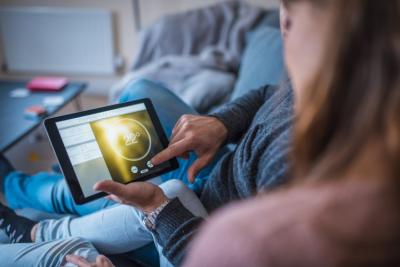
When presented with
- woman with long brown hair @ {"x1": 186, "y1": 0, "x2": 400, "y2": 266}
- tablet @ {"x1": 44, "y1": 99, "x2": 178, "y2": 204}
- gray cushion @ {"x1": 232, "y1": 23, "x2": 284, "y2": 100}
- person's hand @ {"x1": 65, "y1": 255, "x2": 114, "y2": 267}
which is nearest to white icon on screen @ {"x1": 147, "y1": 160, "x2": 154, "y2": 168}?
tablet @ {"x1": 44, "y1": 99, "x2": 178, "y2": 204}

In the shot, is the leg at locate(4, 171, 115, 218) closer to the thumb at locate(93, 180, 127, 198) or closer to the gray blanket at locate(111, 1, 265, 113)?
the thumb at locate(93, 180, 127, 198)

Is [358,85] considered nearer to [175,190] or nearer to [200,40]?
[175,190]

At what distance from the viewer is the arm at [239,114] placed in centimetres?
100

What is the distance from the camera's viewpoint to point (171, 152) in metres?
0.89

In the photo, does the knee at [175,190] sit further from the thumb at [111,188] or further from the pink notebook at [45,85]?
the pink notebook at [45,85]

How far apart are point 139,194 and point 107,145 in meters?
0.17

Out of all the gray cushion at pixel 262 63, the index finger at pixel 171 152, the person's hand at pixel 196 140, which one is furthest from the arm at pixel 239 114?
the gray cushion at pixel 262 63

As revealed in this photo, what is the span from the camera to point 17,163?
203cm

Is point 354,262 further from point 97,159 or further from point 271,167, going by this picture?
point 97,159

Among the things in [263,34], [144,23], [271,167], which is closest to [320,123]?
[271,167]

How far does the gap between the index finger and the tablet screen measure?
0.06 ft

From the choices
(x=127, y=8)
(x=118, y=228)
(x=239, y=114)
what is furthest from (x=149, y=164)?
(x=127, y=8)

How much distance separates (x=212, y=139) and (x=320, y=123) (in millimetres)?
546

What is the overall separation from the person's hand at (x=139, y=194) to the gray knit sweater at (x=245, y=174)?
0.10 ft
